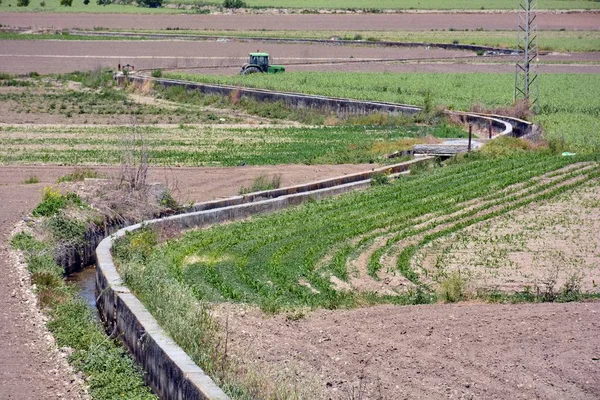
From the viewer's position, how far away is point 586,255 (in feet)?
69.3

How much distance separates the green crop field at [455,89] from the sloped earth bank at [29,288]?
1589 centimetres

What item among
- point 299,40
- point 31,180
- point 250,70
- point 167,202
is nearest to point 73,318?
point 167,202

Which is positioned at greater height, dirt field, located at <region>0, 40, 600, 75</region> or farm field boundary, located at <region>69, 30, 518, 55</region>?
farm field boundary, located at <region>69, 30, 518, 55</region>

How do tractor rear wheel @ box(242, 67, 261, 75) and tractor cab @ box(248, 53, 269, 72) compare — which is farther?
tractor cab @ box(248, 53, 269, 72)

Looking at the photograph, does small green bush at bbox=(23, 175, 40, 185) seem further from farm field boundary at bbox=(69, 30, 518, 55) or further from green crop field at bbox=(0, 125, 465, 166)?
farm field boundary at bbox=(69, 30, 518, 55)

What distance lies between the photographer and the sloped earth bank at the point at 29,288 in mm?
13242

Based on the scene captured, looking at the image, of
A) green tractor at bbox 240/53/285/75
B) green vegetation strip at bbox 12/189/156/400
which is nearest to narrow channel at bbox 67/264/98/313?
green vegetation strip at bbox 12/189/156/400

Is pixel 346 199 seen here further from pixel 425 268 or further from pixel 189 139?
pixel 189 139

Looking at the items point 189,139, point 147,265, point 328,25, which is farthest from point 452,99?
point 328,25

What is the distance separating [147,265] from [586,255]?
8.11m

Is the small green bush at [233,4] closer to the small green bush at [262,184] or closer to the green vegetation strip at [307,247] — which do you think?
the green vegetation strip at [307,247]

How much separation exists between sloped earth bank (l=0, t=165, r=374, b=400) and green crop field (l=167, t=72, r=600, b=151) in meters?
15.9

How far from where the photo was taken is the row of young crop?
703 inches

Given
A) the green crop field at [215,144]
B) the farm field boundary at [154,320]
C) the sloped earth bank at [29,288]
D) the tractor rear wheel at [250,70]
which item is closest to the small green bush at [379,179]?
the sloped earth bank at [29,288]
